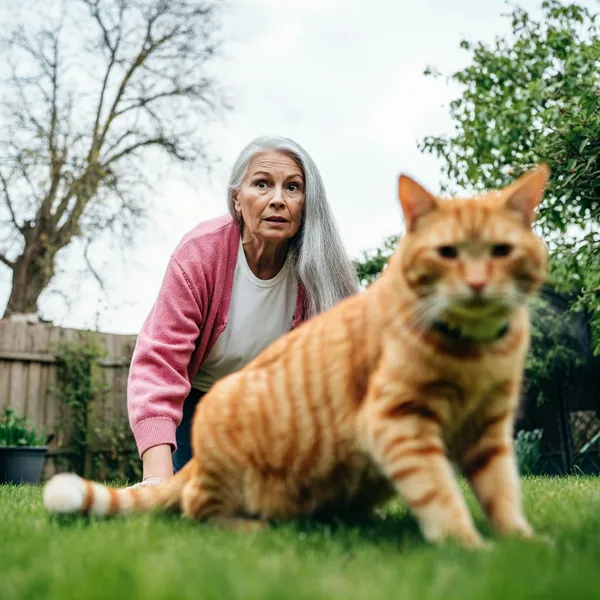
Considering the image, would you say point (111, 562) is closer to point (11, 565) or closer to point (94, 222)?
point (11, 565)

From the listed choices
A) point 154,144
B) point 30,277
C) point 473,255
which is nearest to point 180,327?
point 473,255

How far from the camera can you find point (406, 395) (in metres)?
1.74

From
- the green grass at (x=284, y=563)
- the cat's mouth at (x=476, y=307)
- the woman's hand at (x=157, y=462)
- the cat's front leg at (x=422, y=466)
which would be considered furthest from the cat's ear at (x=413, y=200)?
the woman's hand at (x=157, y=462)

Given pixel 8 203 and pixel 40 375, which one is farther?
pixel 8 203

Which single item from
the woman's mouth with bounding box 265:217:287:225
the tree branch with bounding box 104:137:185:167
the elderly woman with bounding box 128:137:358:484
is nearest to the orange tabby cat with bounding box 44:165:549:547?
the elderly woman with bounding box 128:137:358:484

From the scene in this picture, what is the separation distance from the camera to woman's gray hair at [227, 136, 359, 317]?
338 centimetres

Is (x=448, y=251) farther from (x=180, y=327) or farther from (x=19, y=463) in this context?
(x=19, y=463)

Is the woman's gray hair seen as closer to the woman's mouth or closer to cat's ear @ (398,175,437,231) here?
the woman's mouth

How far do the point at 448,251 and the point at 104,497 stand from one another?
52.0 inches

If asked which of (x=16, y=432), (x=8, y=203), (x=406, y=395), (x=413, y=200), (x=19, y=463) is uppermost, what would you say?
(x=8, y=203)

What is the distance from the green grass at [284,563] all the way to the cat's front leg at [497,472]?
0.13 m

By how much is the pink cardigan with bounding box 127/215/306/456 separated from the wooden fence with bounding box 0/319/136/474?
16.5 ft

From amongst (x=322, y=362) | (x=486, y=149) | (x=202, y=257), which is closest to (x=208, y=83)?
(x=486, y=149)

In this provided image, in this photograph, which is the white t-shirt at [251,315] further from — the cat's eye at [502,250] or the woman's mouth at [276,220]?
the cat's eye at [502,250]
